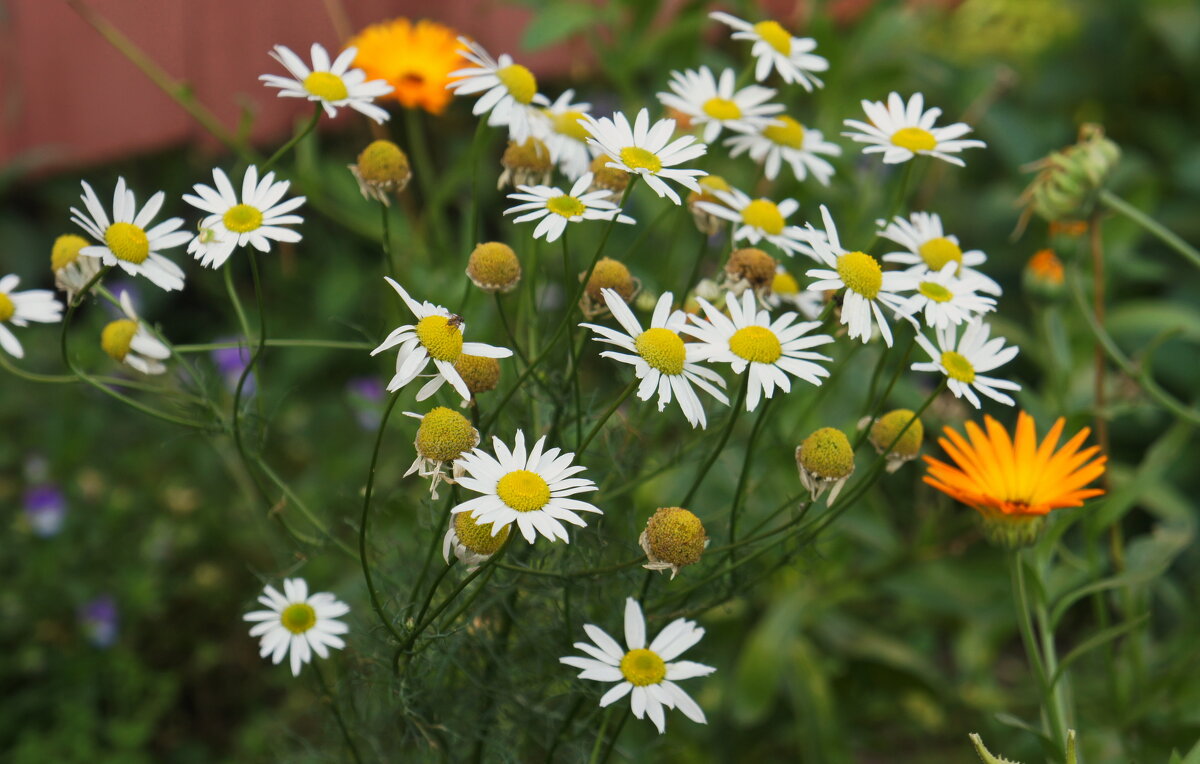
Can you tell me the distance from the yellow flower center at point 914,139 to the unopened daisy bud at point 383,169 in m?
0.31

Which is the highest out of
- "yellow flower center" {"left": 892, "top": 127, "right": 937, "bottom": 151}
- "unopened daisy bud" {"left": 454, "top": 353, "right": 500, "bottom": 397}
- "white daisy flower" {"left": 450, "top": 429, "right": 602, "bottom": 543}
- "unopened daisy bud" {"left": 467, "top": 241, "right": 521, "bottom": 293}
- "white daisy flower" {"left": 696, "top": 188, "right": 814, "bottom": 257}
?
"yellow flower center" {"left": 892, "top": 127, "right": 937, "bottom": 151}

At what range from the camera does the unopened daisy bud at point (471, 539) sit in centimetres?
54

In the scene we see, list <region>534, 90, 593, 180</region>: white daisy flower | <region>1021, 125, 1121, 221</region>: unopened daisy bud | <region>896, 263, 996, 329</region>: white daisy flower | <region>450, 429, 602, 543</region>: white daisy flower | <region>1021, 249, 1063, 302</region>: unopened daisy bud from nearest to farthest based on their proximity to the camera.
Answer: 1. <region>450, 429, 602, 543</region>: white daisy flower
2. <region>896, 263, 996, 329</region>: white daisy flower
3. <region>534, 90, 593, 180</region>: white daisy flower
4. <region>1021, 125, 1121, 221</region>: unopened daisy bud
5. <region>1021, 249, 1063, 302</region>: unopened daisy bud

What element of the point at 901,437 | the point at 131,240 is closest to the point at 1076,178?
the point at 901,437

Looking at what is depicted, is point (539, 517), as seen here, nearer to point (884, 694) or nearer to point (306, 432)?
point (884, 694)

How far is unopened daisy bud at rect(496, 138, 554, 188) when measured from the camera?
2.29 ft

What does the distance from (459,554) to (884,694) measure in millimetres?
840

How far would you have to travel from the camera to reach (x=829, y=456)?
1.97 feet

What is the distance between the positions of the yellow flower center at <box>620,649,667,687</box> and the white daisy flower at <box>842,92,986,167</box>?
33 centimetres

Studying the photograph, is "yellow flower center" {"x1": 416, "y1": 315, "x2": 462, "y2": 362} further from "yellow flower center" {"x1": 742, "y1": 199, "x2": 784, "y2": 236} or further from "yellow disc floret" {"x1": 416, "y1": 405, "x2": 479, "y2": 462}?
"yellow flower center" {"x1": 742, "y1": 199, "x2": 784, "y2": 236}

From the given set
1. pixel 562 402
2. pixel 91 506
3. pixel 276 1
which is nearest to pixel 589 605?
pixel 562 402

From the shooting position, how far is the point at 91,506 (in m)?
1.38

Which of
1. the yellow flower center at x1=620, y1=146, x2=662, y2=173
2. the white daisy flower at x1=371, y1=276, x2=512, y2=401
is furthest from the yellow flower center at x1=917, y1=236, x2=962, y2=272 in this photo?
the white daisy flower at x1=371, y1=276, x2=512, y2=401

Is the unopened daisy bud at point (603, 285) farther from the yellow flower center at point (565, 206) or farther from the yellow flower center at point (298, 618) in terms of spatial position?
the yellow flower center at point (298, 618)
